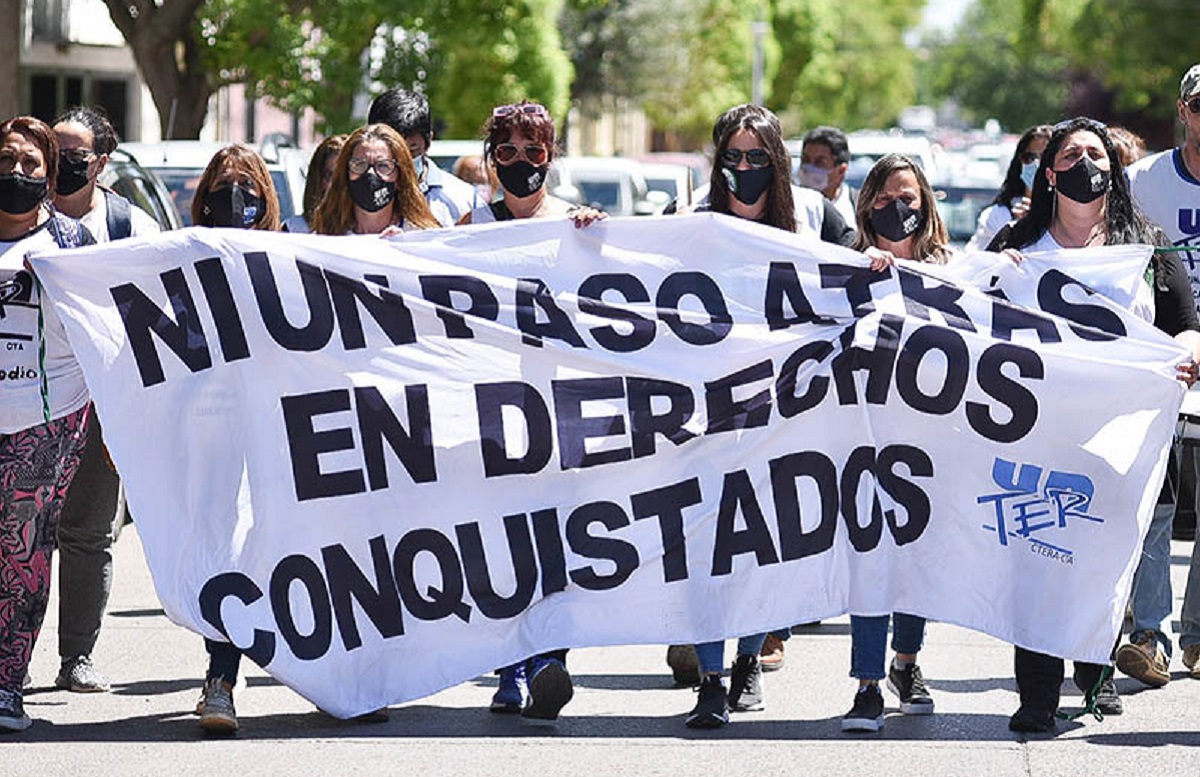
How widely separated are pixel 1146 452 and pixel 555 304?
191 cm

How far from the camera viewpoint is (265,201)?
25.7 ft

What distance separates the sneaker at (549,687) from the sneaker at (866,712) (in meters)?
0.88

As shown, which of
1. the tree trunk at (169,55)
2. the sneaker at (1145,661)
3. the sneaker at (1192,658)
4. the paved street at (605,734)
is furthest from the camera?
the tree trunk at (169,55)

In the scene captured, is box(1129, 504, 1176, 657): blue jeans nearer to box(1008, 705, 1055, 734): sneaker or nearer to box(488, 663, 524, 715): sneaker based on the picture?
box(1008, 705, 1055, 734): sneaker

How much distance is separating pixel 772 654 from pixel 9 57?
1425 cm

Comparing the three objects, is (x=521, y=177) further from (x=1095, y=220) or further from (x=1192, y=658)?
(x=1192, y=658)

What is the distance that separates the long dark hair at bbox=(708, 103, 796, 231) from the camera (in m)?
7.76

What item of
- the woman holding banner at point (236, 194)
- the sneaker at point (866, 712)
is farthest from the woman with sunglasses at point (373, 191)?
the sneaker at point (866, 712)

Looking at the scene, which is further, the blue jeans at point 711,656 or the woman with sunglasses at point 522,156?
the woman with sunglasses at point 522,156

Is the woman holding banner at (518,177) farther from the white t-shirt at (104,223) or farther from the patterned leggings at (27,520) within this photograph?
the patterned leggings at (27,520)

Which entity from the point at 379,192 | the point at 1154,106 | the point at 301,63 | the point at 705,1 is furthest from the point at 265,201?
the point at 1154,106

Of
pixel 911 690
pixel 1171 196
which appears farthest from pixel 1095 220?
pixel 911 690

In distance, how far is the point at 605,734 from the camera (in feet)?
24.0

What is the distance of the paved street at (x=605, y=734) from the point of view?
685 cm
